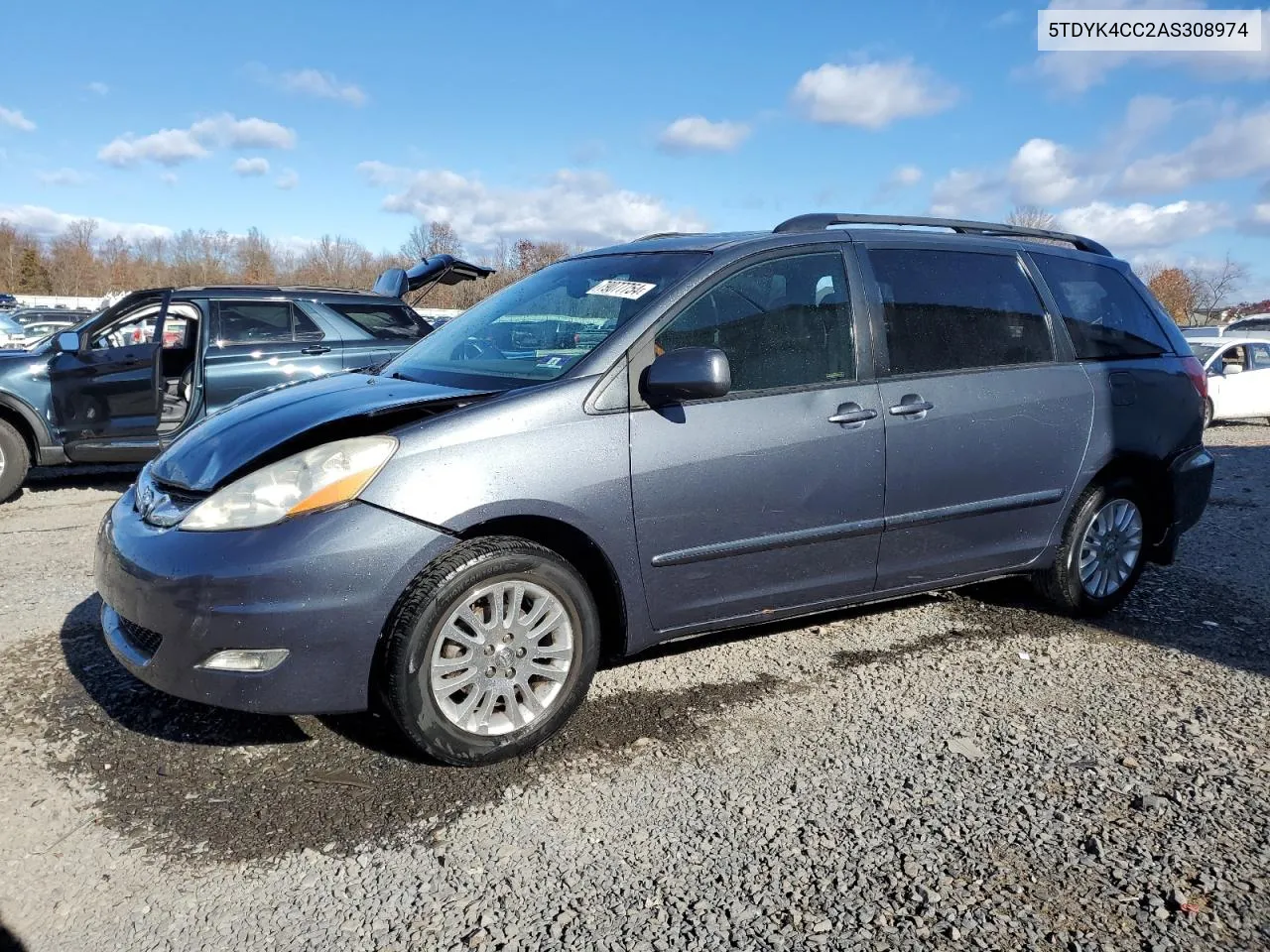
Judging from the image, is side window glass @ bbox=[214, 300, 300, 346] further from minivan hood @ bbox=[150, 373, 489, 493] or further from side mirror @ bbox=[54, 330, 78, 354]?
minivan hood @ bbox=[150, 373, 489, 493]

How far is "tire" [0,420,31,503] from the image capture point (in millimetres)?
7375

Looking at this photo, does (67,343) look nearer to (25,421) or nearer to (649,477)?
(25,421)

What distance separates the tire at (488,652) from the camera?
2.92 metres

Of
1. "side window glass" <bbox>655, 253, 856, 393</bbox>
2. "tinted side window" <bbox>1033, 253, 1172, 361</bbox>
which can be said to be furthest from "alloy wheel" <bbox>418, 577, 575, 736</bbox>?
"tinted side window" <bbox>1033, 253, 1172, 361</bbox>

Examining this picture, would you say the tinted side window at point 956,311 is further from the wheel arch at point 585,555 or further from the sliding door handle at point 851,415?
the wheel arch at point 585,555

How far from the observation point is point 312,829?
8.90ft

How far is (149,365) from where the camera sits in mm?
7695

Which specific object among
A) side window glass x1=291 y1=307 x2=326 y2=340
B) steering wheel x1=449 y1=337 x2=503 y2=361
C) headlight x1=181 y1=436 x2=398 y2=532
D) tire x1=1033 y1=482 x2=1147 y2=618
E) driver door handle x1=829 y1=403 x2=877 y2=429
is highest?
side window glass x1=291 y1=307 x2=326 y2=340

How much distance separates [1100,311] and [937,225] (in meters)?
0.94

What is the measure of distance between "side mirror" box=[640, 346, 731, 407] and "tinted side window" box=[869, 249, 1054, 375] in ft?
3.33

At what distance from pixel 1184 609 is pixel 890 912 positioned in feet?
11.0

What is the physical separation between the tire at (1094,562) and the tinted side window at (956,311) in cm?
78

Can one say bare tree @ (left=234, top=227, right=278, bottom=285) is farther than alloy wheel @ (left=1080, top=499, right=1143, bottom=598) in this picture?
Yes

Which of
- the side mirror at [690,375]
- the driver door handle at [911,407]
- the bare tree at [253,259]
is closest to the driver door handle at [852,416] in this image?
the driver door handle at [911,407]
